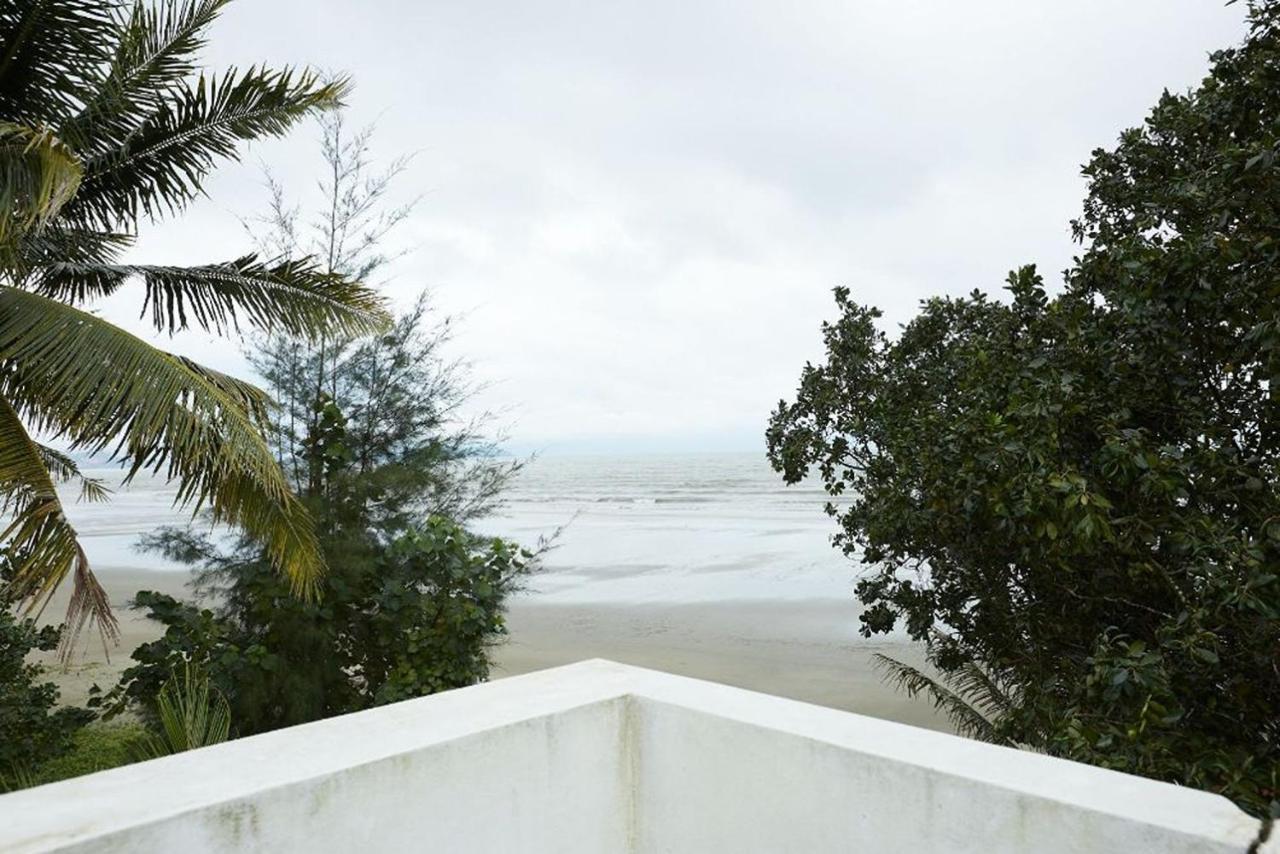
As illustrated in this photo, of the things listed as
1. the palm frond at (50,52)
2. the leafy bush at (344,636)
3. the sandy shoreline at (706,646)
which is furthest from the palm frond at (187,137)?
the sandy shoreline at (706,646)

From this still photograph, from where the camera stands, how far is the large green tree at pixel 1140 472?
2.94 meters

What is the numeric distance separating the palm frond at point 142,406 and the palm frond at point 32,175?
51 cm

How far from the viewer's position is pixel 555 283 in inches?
A: 1159

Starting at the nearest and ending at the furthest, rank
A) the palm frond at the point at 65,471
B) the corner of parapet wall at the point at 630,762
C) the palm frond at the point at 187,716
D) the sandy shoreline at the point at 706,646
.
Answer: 1. the corner of parapet wall at the point at 630,762
2. the palm frond at the point at 187,716
3. the palm frond at the point at 65,471
4. the sandy shoreline at the point at 706,646

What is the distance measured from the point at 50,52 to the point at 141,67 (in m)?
0.53

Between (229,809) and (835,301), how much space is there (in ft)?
20.1

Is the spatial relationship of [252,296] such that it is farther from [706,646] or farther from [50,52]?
[706,646]

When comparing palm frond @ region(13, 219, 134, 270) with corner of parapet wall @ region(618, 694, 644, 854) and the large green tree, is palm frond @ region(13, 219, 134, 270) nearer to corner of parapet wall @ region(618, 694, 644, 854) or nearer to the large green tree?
corner of parapet wall @ region(618, 694, 644, 854)

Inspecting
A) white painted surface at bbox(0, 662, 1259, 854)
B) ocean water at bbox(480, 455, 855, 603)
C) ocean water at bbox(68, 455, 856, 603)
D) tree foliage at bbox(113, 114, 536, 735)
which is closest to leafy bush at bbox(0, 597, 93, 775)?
tree foliage at bbox(113, 114, 536, 735)

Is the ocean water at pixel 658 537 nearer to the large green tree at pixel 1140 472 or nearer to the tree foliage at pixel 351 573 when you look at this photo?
the tree foliage at pixel 351 573

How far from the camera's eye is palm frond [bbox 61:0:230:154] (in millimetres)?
5863

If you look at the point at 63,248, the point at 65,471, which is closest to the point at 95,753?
the point at 65,471

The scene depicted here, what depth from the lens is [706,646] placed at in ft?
39.1

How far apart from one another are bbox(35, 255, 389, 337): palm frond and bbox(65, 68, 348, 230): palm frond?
0.48 meters
